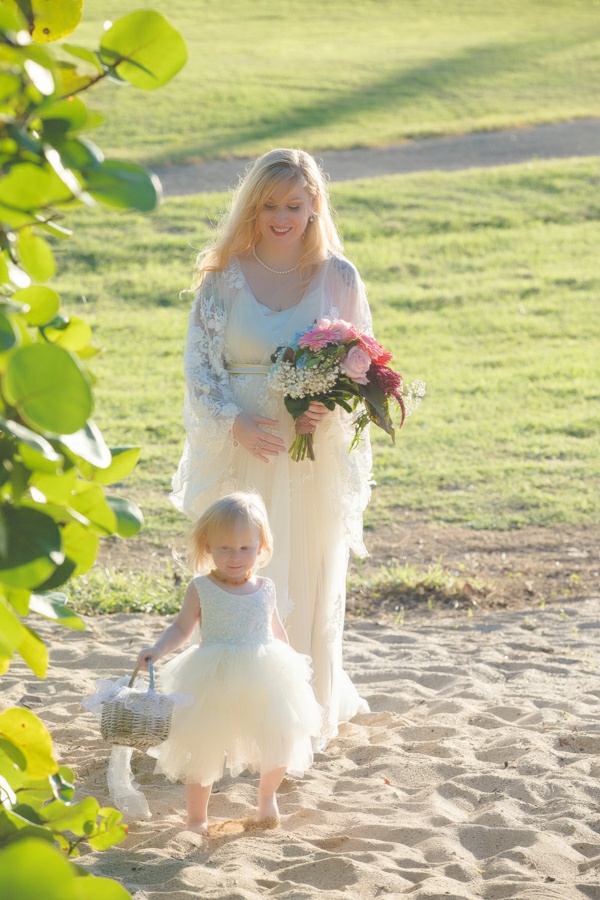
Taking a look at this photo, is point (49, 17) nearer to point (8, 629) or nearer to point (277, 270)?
point (8, 629)

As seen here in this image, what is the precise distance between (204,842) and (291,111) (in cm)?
2154

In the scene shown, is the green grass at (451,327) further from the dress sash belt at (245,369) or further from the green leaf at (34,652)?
the green leaf at (34,652)

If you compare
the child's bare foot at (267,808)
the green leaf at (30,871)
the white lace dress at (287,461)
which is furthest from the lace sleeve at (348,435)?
the green leaf at (30,871)

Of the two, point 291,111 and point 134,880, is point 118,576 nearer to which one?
point 134,880

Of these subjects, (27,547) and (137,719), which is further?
(137,719)

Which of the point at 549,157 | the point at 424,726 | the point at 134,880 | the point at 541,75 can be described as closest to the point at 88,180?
the point at 134,880

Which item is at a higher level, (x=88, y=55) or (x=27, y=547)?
(x=88, y=55)

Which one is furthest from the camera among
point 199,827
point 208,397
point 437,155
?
point 437,155

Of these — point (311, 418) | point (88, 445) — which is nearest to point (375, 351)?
point (311, 418)

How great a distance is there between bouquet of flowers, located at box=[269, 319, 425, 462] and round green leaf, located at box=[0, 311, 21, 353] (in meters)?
3.21

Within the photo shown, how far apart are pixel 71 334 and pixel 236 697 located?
2.38m

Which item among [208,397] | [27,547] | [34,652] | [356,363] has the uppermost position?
[356,363]

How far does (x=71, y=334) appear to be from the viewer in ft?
5.69

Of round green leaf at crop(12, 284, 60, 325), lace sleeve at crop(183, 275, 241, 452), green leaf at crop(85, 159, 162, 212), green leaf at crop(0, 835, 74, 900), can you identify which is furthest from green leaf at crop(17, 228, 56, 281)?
lace sleeve at crop(183, 275, 241, 452)
